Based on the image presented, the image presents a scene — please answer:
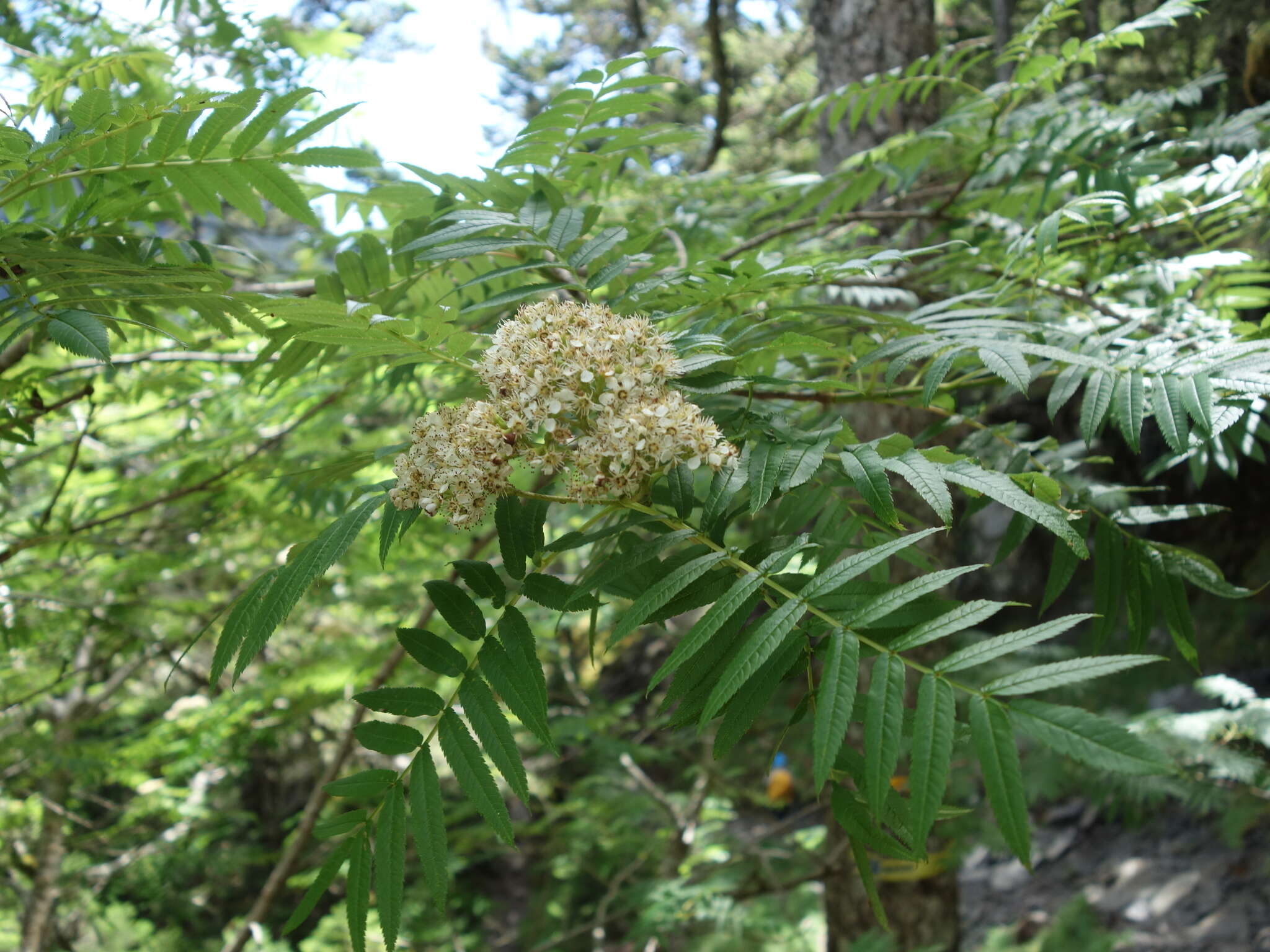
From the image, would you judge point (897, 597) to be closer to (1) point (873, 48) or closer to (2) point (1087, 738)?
(2) point (1087, 738)

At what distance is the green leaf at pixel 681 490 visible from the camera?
103cm

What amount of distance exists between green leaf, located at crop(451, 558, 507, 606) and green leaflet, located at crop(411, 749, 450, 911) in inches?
8.9

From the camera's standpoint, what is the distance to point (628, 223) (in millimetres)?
1866

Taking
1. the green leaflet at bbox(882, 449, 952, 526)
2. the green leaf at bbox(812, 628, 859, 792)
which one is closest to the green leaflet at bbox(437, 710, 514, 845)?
the green leaf at bbox(812, 628, 859, 792)

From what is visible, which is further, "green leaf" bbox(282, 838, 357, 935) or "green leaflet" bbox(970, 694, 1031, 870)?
"green leaf" bbox(282, 838, 357, 935)

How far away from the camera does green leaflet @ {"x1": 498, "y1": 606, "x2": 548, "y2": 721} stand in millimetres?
994

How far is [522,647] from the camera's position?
1016mm

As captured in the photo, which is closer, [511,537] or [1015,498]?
[1015,498]

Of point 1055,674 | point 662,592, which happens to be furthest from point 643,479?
point 1055,674

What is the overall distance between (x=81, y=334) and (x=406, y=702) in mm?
597

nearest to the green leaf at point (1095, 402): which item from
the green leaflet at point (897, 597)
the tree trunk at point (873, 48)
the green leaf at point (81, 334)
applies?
the green leaflet at point (897, 597)

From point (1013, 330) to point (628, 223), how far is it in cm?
→ 88

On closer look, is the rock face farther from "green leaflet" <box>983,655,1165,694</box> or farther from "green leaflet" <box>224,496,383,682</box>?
"green leaflet" <box>224,496,383,682</box>

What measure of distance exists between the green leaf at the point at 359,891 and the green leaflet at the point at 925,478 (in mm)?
759
